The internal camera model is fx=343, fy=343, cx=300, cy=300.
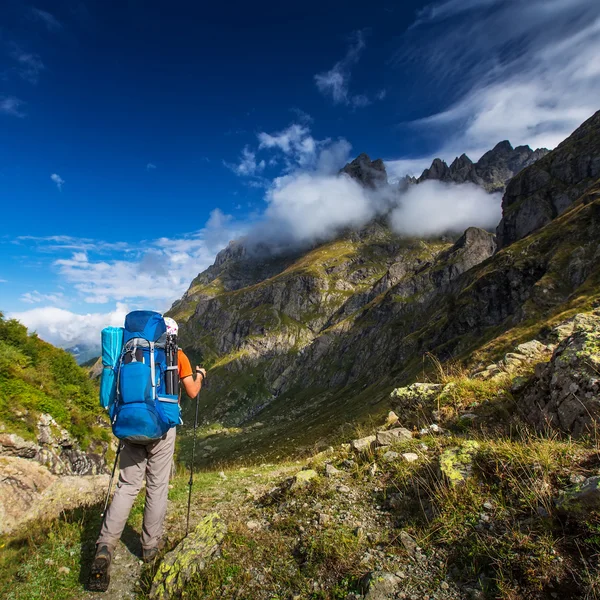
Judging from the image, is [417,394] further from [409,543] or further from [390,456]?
[409,543]

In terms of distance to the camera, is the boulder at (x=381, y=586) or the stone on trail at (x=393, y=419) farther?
the stone on trail at (x=393, y=419)

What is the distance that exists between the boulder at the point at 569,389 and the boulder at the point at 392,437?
10.3 ft

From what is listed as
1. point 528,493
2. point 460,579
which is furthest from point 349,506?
point 528,493

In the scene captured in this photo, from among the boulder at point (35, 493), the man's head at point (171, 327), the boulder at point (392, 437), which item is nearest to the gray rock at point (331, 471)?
the boulder at point (392, 437)

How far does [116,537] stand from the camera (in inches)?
259

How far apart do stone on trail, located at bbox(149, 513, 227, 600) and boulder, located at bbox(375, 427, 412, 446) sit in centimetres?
452

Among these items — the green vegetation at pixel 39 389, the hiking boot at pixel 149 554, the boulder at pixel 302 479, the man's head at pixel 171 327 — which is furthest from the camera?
the green vegetation at pixel 39 389

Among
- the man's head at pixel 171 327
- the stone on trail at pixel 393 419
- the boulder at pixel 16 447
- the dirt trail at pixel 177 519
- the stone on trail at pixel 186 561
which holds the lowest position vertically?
the dirt trail at pixel 177 519

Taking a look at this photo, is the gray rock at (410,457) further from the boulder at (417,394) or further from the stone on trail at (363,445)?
the boulder at (417,394)

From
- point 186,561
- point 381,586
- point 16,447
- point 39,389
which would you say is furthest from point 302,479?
point 39,389

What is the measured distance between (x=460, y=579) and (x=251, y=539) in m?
3.58

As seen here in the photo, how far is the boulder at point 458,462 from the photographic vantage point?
5936 mm

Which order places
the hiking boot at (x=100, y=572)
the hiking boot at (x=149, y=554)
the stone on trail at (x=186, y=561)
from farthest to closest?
the hiking boot at (x=149, y=554) < the hiking boot at (x=100, y=572) < the stone on trail at (x=186, y=561)

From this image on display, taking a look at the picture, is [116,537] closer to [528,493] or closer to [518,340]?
[528,493]
